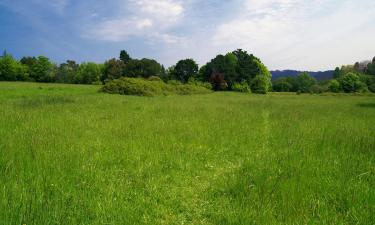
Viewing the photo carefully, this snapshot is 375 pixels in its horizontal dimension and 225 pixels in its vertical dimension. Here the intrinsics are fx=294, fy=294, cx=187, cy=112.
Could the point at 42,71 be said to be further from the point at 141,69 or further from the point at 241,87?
the point at 241,87

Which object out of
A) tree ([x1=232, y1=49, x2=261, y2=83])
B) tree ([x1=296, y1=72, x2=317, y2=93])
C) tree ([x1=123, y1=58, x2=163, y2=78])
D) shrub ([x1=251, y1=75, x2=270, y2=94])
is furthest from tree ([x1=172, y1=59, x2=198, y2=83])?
tree ([x1=296, y1=72, x2=317, y2=93])

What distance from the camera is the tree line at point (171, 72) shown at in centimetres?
7594

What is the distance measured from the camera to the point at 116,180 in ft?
19.8

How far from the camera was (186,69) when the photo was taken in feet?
264

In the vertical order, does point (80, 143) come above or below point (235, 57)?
below

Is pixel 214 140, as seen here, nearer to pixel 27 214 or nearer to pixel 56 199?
pixel 56 199

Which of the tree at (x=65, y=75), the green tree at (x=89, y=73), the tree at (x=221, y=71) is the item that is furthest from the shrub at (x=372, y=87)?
the tree at (x=65, y=75)

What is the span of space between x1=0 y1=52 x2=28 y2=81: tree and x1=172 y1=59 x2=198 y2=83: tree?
45662 mm

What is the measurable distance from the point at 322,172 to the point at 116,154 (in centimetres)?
512

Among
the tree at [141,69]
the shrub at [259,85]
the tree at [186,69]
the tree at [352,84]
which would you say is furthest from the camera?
the tree at [186,69]

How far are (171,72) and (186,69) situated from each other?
4976mm

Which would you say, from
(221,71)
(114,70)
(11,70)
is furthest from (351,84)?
(11,70)

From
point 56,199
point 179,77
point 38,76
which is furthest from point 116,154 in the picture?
point 38,76

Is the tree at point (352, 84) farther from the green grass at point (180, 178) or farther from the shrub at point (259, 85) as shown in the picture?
the green grass at point (180, 178)
